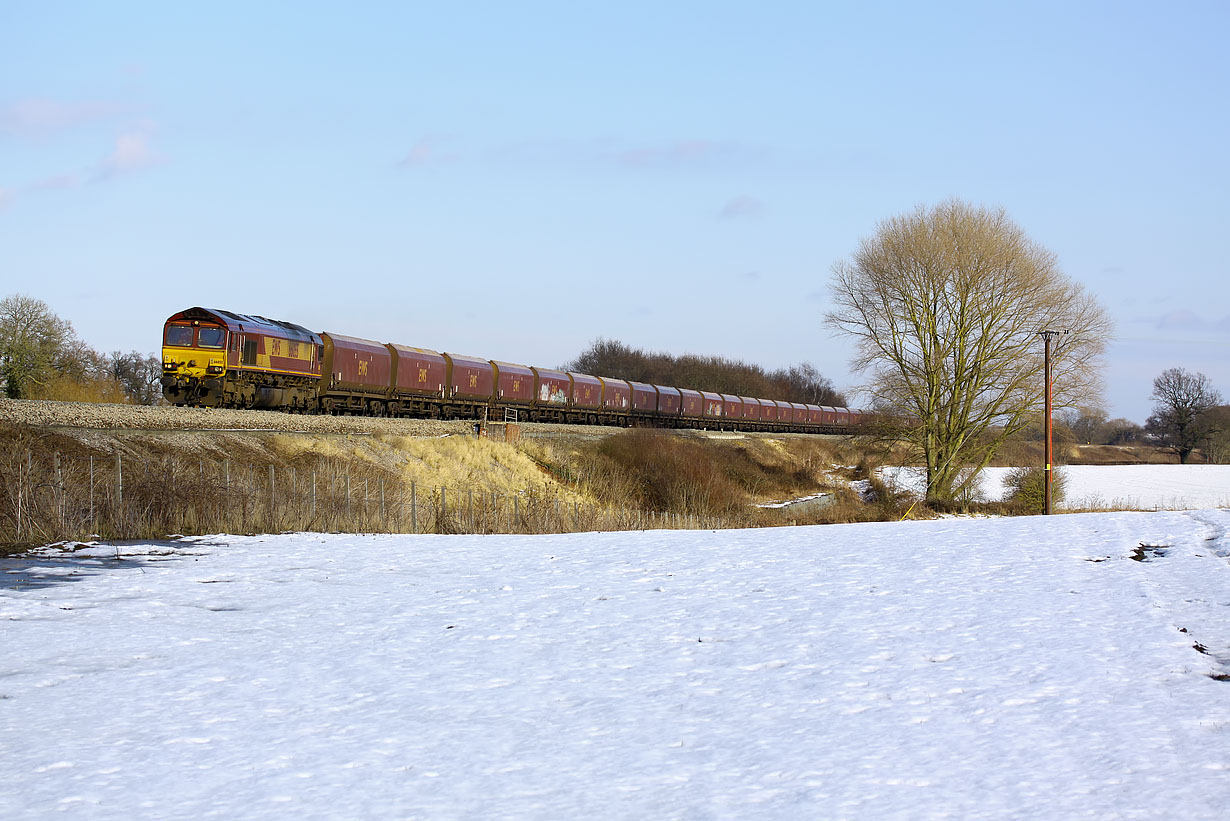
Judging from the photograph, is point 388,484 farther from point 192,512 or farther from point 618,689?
point 618,689

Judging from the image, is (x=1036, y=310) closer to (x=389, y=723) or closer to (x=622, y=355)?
(x=389, y=723)

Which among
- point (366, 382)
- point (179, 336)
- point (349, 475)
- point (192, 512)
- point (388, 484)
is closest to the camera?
point (192, 512)

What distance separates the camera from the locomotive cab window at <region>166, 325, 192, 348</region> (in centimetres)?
2873

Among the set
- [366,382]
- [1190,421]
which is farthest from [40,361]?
[1190,421]

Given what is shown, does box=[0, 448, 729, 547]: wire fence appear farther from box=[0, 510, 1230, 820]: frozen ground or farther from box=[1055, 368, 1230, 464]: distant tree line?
box=[1055, 368, 1230, 464]: distant tree line

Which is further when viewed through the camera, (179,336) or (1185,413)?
(1185,413)

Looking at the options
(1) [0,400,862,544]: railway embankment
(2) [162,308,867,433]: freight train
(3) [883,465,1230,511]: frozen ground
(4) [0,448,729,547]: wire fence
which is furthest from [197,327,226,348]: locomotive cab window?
(3) [883,465,1230,511]: frozen ground

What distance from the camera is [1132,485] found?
49094mm

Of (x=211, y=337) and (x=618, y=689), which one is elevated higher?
(x=211, y=337)

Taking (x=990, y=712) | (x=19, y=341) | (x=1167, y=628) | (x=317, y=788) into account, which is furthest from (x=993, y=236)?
(x=19, y=341)

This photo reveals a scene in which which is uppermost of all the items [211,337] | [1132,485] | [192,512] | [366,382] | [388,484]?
[211,337]

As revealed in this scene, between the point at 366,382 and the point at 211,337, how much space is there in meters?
8.46

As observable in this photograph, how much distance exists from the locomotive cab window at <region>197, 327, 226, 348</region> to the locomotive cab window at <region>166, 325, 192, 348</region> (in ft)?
1.29

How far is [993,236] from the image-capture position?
3275 centimetres
